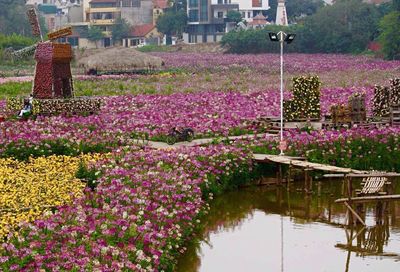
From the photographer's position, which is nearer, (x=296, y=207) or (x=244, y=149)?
(x=296, y=207)

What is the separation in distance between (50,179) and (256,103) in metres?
16.1

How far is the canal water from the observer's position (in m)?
18.2

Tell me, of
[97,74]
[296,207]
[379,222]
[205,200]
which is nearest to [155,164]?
[205,200]

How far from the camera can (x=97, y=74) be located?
219 feet

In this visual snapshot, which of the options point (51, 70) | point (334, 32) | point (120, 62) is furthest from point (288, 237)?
point (334, 32)

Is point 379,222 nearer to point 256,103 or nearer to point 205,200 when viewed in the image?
point 205,200

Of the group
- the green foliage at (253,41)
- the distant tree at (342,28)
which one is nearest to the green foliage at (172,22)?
the green foliage at (253,41)

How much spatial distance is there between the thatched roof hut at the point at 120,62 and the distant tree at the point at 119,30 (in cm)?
5732

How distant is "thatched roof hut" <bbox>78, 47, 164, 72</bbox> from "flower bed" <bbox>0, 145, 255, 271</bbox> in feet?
142

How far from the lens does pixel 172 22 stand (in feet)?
400

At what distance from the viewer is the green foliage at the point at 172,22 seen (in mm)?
121762

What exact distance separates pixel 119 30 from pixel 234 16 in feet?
50.4

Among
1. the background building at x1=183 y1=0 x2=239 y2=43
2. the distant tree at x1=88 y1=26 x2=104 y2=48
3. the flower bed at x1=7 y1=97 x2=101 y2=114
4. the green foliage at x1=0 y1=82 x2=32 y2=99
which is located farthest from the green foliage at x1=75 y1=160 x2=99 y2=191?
the distant tree at x1=88 y1=26 x2=104 y2=48

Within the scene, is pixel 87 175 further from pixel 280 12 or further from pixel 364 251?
pixel 280 12
